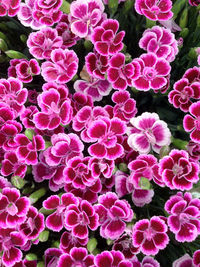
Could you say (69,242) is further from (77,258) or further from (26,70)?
(26,70)

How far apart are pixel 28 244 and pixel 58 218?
0.12 m

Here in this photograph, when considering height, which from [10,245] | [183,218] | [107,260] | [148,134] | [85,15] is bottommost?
[10,245]

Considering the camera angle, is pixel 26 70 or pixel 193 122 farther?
pixel 26 70

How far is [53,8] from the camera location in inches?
36.5

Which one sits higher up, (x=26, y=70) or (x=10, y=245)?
(x=26, y=70)

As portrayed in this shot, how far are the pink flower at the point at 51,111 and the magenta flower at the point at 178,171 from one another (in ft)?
0.91

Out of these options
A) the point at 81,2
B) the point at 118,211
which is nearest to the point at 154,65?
the point at 81,2

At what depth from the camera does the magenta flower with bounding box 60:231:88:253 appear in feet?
2.65

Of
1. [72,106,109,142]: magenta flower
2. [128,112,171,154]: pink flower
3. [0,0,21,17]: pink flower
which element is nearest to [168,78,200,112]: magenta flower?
[128,112,171,154]: pink flower

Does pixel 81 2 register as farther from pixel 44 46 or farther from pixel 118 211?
pixel 118 211

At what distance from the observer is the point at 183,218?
0.78 meters

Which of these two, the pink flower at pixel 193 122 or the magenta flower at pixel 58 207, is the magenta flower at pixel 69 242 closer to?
the magenta flower at pixel 58 207

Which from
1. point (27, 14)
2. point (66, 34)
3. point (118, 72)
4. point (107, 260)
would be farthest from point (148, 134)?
point (27, 14)

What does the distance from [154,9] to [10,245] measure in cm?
74
